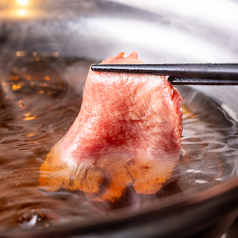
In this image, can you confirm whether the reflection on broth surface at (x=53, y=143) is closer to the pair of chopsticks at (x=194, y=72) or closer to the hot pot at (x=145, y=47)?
the hot pot at (x=145, y=47)

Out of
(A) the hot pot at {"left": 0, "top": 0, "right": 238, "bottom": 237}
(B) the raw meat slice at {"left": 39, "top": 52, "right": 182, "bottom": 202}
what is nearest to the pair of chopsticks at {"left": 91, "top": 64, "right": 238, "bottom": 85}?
(B) the raw meat slice at {"left": 39, "top": 52, "right": 182, "bottom": 202}

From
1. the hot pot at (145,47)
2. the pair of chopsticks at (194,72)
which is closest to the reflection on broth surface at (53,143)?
the hot pot at (145,47)

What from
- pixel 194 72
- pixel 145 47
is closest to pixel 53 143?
pixel 194 72

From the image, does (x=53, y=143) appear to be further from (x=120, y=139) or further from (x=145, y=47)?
(x=145, y=47)

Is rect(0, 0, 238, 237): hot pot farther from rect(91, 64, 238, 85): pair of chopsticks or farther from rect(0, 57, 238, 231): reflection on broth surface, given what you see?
rect(91, 64, 238, 85): pair of chopsticks

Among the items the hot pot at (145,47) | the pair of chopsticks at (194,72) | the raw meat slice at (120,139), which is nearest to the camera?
the hot pot at (145,47)

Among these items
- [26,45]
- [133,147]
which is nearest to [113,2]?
[26,45]
